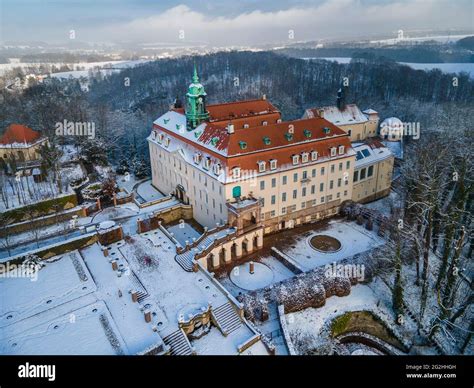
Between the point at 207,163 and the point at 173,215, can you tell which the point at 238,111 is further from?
the point at 173,215

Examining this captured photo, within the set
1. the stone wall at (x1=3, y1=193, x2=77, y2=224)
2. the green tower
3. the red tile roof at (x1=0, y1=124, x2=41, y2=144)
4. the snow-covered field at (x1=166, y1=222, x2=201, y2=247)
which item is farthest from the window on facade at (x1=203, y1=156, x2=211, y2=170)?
the red tile roof at (x1=0, y1=124, x2=41, y2=144)

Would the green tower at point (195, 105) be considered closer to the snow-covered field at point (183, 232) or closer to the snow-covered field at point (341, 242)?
the snow-covered field at point (183, 232)

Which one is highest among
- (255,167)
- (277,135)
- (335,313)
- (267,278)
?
(277,135)

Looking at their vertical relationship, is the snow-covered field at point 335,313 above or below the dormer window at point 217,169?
below

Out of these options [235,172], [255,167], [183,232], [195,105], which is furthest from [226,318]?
[195,105]

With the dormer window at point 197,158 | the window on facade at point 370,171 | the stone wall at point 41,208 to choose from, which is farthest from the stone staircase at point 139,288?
the window on facade at point 370,171

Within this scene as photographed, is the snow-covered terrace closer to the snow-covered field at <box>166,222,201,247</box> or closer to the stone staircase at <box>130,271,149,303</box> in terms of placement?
the snow-covered field at <box>166,222,201,247</box>
